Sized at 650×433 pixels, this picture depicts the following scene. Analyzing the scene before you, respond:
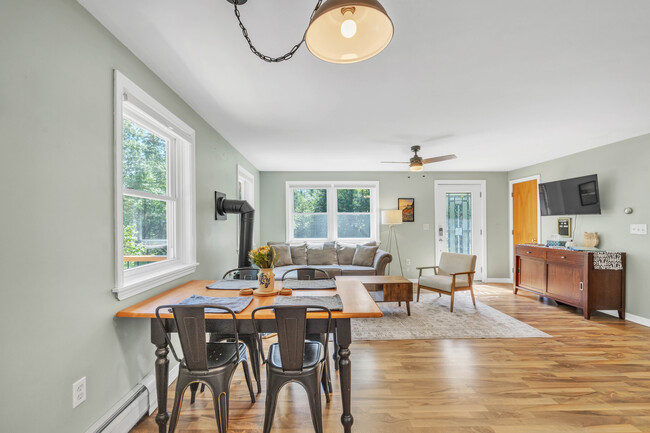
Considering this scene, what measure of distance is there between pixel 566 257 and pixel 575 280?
321 mm

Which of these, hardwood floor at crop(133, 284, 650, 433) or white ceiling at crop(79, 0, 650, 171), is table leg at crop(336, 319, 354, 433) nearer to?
hardwood floor at crop(133, 284, 650, 433)

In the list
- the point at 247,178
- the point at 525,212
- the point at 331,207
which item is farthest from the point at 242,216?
the point at 525,212

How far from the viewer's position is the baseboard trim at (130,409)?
1.61 metres

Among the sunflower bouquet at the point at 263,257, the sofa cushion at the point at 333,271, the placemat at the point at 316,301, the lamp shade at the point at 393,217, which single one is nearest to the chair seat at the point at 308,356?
the placemat at the point at 316,301

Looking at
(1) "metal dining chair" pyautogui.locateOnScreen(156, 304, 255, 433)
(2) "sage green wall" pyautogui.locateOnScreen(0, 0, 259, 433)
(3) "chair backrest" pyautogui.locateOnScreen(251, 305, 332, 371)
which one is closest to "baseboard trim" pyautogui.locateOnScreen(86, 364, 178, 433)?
(2) "sage green wall" pyautogui.locateOnScreen(0, 0, 259, 433)

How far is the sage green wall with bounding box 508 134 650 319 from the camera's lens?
359 cm

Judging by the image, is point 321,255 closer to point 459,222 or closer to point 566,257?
point 459,222

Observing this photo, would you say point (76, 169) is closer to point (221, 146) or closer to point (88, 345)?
point (88, 345)

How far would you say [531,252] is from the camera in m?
4.75

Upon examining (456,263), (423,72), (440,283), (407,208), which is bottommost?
(440,283)

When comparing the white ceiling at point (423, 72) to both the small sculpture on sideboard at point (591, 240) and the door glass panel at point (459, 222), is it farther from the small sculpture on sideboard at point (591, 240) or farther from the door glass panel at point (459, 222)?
the door glass panel at point (459, 222)

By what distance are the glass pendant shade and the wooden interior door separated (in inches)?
225

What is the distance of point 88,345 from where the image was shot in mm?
1513

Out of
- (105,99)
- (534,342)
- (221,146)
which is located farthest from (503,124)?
(105,99)
